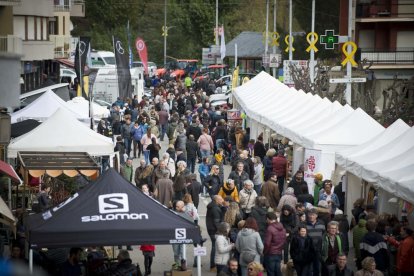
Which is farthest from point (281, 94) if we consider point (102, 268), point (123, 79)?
point (102, 268)

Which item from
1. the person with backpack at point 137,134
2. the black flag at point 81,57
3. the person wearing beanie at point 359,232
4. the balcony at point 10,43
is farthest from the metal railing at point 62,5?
the person wearing beanie at point 359,232

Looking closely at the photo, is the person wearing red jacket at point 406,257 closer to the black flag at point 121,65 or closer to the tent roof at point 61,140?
the tent roof at point 61,140

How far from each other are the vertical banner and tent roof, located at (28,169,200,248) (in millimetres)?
10335

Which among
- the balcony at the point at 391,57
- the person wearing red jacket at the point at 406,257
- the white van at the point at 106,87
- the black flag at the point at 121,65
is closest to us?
the person wearing red jacket at the point at 406,257

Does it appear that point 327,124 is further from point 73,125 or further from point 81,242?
point 81,242

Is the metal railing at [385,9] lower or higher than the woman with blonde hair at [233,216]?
higher

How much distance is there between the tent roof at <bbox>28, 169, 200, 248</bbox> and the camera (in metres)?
14.7

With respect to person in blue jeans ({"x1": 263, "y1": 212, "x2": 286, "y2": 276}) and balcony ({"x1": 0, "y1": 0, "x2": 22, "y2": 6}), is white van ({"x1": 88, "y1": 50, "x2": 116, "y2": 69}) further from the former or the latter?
person in blue jeans ({"x1": 263, "y1": 212, "x2": 286, "y2": 276})

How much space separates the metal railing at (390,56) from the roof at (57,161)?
44.9 meters

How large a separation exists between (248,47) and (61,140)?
64524mm

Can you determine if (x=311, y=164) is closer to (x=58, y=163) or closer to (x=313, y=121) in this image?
(x=313, y=121)

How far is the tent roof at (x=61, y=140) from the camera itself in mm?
22328

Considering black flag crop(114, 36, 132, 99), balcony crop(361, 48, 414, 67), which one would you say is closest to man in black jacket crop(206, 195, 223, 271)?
black flag crop(114, 36, 132, 99)

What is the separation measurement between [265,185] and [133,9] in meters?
86.3
